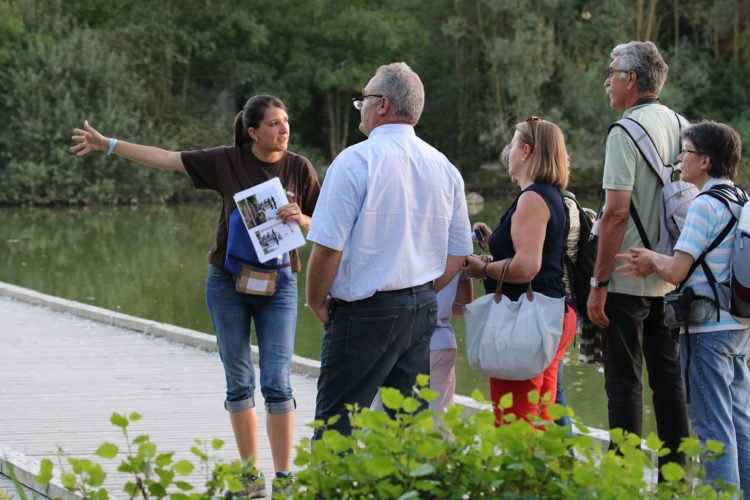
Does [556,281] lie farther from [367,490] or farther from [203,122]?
[203,122]

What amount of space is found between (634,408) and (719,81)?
124ft

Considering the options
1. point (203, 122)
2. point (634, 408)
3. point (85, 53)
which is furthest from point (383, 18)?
point (634, 408)

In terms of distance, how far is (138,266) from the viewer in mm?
19594

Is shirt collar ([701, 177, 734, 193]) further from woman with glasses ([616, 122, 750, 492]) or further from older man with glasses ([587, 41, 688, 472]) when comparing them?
older man with glasses ([587, 41, 688, 472])

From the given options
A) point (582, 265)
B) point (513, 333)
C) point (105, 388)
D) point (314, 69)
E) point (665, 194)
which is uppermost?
point (314, 69)

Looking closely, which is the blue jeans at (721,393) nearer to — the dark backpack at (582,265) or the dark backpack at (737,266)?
the dark backpack at (737,266)

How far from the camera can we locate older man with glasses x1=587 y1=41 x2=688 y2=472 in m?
4.86

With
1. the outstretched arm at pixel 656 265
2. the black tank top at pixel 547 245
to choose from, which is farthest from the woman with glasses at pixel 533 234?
the outstretched arm at pixel 656 265

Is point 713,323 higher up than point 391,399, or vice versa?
point 391,399

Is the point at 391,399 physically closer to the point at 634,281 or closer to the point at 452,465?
the point at 452,465

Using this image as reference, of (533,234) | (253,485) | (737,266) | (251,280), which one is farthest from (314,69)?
(737,266)

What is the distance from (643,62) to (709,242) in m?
0.93

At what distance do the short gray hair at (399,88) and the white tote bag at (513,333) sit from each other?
0.69 m

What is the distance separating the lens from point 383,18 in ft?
141
